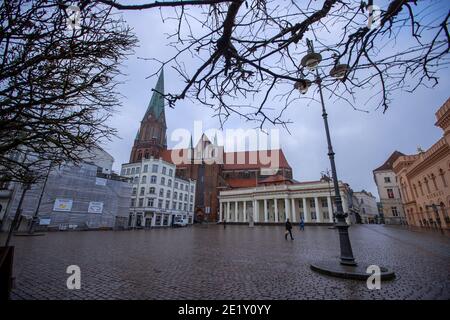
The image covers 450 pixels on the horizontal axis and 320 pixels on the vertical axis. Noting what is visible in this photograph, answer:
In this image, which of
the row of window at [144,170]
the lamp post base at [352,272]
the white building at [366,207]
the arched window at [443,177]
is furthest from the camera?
the white building at [366,207]

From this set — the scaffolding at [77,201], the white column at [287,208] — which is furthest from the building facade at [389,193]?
the scaffolding at [77,201]

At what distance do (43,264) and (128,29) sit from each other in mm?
8053

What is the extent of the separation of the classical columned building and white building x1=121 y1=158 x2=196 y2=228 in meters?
13.8

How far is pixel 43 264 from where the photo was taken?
23.8 feet

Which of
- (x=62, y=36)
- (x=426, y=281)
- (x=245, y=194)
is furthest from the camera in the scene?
(x=245, y=194)

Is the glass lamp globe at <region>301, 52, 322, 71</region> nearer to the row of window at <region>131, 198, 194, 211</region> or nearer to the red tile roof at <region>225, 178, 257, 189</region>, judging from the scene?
the row of window at <region>131, 198, 194, 211</region>

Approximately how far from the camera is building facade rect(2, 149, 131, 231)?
2596cm

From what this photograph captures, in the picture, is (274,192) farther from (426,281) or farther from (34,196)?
(426,281)

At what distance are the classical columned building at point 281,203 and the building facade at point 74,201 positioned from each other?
27350mm

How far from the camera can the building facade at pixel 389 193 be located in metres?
51.8

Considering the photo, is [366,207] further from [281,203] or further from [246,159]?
[246,159]

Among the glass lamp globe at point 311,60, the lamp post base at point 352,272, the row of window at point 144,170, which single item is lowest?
the lamp post base at point 352,272

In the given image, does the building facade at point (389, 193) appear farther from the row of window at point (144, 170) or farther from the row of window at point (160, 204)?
the row of window at point (144, 170)
